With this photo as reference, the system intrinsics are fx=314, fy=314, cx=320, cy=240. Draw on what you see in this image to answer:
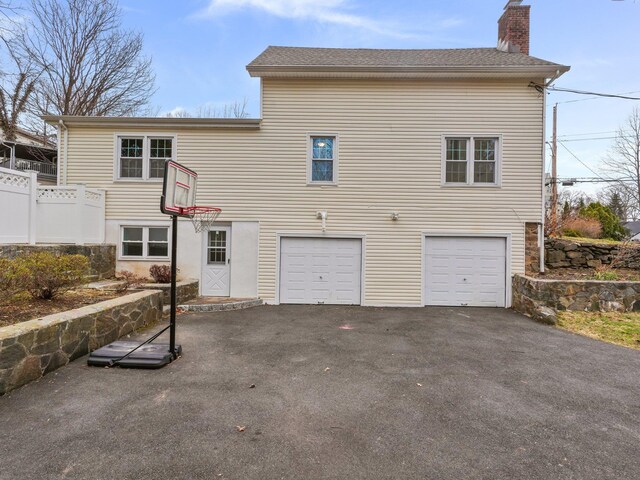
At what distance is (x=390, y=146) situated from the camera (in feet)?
29.4

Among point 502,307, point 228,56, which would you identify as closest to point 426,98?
point 502,307

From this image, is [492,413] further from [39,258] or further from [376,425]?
[39,258]

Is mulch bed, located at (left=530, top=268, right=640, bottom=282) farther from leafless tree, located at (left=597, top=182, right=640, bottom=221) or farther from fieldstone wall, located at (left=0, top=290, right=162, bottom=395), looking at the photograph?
leafless tree, located at (left=597, top=182, right=640, bottom=221)

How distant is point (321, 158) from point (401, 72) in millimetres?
3195

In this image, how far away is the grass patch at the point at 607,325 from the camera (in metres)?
5.89

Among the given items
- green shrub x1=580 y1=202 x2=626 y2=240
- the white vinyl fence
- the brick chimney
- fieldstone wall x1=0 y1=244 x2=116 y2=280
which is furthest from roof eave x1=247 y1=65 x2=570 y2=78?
green shrub x1=580 y1=202 x2=626 y2=240

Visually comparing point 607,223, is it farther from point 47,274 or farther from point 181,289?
point 47,274

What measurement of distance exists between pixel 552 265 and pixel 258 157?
9.55 meters

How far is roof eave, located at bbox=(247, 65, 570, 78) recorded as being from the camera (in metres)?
8.48

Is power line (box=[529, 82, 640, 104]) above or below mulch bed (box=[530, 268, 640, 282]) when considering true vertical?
above

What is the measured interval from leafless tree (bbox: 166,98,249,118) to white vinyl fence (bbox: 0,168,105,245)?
15.3 metres

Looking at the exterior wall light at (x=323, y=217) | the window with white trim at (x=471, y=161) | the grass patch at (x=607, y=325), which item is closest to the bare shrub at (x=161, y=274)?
the exterior wall light at (x=323, y=217)

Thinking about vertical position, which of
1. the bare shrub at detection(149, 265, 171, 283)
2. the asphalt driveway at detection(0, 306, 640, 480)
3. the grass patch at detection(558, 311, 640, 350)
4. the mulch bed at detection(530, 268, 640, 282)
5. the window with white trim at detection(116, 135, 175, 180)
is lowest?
the asphalt driveway at detection(0, 306, 640, 480)

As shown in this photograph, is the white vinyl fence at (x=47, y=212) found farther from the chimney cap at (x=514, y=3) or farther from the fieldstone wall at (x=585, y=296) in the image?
the chimney cap at (x=514, y=3)
